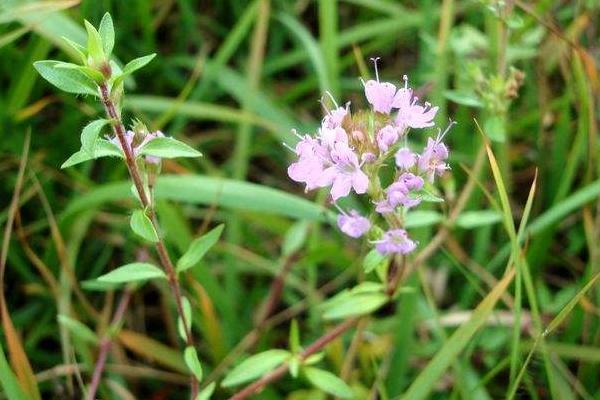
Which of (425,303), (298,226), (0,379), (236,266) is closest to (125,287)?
(236,266)

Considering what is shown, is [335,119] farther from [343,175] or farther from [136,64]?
[136,64]

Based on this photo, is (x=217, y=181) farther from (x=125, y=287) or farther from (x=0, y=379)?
(x=0, y=379)

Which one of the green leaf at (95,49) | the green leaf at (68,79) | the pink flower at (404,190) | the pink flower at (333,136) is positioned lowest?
the pink flower at (404,190)

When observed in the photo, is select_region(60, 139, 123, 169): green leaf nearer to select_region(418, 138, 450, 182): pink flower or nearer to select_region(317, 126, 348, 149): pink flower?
select_region(317, 126, 348, 149): pink flower

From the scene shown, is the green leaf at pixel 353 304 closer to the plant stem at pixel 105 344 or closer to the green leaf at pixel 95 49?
the plant stem at pixel 105 344

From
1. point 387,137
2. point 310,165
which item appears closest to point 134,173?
point 310,165

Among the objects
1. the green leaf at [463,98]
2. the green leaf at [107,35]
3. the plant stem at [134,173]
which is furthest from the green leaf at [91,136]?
the green leaf at [463,98]

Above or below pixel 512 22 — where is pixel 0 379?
below
